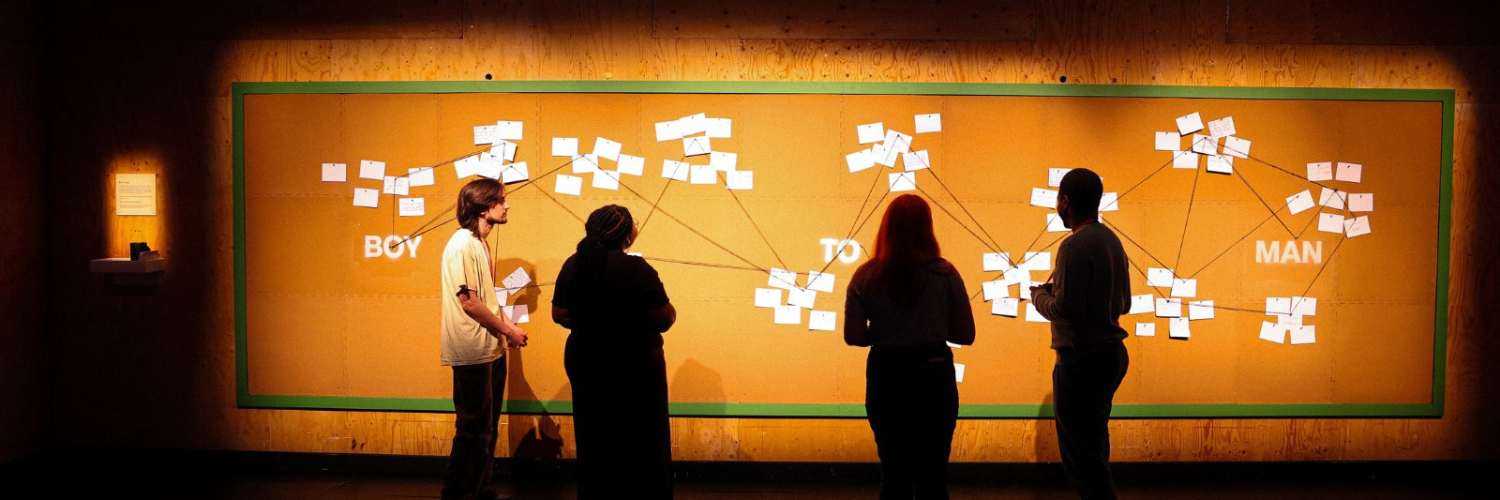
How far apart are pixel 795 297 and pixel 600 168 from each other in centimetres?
110

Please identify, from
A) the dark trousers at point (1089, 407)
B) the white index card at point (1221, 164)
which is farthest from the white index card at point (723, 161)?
the white index card at point (1221, 164)

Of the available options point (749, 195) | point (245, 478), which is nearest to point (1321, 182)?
point (749, 195)

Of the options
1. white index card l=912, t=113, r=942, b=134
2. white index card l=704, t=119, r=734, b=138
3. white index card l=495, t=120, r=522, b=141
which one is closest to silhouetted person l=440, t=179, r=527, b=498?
white index card l=495, t=120, r=522, b=141

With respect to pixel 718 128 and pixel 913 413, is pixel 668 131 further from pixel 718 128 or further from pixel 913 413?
pixel 913 413

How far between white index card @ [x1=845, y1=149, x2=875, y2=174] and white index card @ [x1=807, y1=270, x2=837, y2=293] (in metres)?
0.50

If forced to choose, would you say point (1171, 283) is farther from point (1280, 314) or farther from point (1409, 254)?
point (1409, 254)

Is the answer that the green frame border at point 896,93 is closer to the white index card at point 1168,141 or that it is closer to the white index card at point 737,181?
the white index card at point 1168,141

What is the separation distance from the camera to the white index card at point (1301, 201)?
3.73 metres

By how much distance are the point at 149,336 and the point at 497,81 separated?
84.5 inches

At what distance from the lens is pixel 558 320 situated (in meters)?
2.83

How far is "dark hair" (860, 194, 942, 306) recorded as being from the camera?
245 cm

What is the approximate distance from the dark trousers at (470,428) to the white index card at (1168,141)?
3142mm

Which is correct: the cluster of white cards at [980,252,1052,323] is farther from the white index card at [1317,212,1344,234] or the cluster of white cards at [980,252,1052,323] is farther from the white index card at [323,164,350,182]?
the white index card at [323,164,350,182]

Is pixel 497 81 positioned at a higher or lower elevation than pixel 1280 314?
higher
